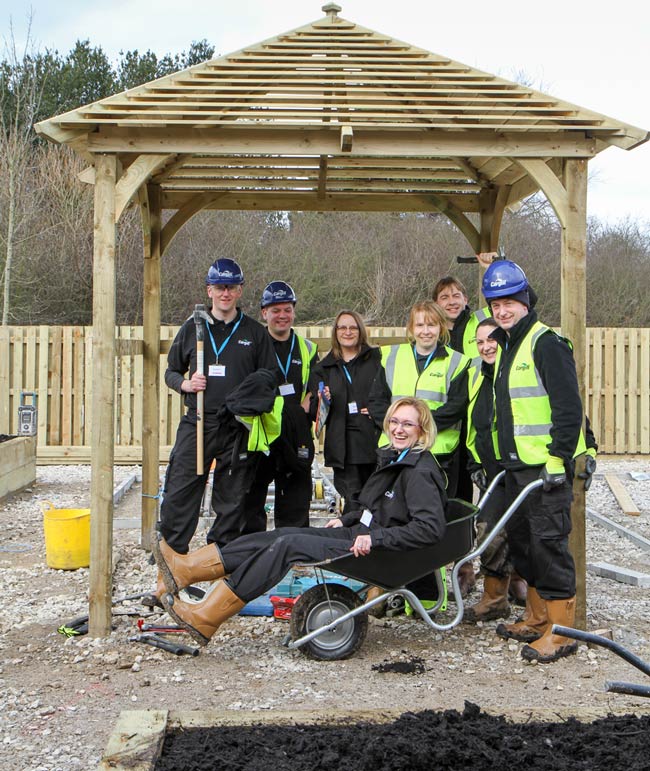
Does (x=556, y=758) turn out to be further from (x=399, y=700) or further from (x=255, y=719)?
(x=399, y=700)

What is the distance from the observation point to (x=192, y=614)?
4938mm

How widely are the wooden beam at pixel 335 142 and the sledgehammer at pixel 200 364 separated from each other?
3.38ft

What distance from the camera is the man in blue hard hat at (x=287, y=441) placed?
6305 millimetres

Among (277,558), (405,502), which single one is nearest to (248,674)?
(277,558)

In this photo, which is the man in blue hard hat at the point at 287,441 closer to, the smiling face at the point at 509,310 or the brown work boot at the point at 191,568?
the brown work boot at the point at 191,568

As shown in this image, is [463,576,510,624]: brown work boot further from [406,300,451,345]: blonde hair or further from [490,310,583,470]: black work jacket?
[406,300,451,345]: blonde hair

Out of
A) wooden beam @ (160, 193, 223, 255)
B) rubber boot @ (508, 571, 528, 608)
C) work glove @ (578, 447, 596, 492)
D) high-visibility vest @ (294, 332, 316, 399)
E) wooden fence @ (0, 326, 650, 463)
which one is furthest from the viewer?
wooden fence @ (0, 326, 650, 463)

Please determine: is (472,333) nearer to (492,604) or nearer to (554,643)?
(492,604)

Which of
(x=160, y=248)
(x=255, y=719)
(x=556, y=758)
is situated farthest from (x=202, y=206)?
(x=556, y=758)

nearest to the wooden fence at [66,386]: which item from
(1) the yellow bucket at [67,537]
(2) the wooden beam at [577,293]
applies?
(1) the yellow bucket at [67,537]

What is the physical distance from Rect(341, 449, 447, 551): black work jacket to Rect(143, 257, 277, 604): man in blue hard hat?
1.00m

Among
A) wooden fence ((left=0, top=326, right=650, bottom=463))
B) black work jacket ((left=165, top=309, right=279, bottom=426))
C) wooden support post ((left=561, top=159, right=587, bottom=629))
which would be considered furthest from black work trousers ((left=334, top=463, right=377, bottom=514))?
wooden fence ((left=0, top=326, right=650, bottom=463))

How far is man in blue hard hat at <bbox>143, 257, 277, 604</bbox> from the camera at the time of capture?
236 inches

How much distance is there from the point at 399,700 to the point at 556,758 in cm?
154
